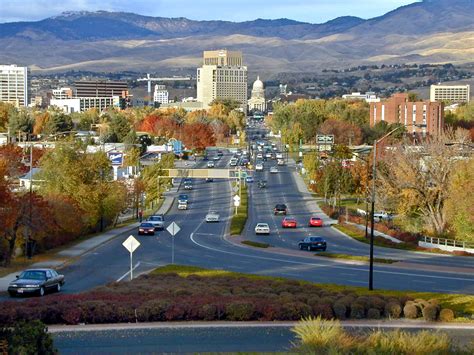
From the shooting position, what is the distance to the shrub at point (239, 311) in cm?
3069

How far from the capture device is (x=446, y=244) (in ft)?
200

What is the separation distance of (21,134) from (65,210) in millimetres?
98145

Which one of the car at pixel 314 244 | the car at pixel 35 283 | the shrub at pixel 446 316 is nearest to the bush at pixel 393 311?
the shrub at pixel 446 316

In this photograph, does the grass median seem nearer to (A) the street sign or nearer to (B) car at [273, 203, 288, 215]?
(B) car at [273, 203, 288, 215]

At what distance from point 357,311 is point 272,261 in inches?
786

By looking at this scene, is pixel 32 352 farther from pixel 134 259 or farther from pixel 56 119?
pixel 56 119

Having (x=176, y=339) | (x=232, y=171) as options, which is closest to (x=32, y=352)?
(x=176, y=339)

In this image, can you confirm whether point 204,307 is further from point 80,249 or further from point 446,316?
point 80,249

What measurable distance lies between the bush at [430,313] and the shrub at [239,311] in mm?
4958

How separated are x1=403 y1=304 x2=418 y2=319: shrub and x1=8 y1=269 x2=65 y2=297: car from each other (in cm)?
Result: 1305

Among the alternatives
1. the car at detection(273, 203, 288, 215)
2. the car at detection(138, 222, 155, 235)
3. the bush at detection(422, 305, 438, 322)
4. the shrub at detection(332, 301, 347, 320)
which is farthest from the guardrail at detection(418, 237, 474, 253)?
the shrub at detection(332, 301, 347, 320)

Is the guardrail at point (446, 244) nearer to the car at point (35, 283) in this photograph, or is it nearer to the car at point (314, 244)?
the car at point (314, 244)

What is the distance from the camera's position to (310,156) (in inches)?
4722

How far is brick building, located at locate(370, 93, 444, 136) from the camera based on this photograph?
173125 mm
